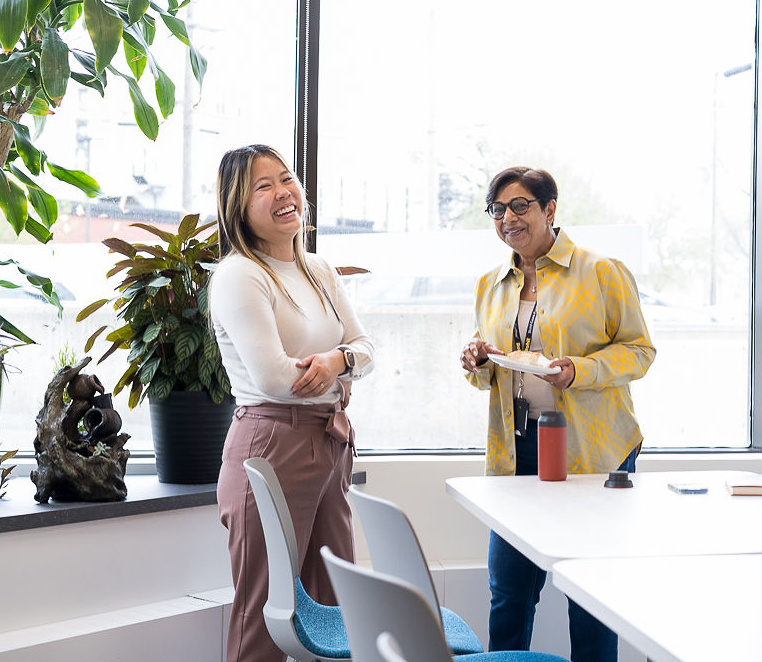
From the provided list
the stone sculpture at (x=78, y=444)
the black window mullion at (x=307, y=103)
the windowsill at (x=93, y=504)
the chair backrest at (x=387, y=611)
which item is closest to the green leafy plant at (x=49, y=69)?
the stone sculpture at (x=78, y=444)

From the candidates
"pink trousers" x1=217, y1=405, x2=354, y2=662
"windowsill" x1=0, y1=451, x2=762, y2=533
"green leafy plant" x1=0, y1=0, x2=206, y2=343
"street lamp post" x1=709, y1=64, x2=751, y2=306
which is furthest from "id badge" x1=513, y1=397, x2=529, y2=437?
"street lamp post" x1=709, y1=64, x2=751, y2=306

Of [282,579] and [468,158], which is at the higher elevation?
[468,158]

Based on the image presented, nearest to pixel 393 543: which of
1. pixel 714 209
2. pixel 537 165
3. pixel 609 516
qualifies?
pixel 609 516

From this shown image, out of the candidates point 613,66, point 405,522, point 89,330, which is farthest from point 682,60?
point 405,522

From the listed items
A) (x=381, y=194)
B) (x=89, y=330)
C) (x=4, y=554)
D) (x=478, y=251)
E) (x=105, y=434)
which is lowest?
(x=4, y=554)

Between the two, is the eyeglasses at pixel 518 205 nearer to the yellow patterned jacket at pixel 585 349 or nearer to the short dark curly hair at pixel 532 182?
the short dark curly hair at pixel 532 182

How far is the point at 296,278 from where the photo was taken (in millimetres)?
2318

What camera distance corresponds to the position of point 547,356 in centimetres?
249

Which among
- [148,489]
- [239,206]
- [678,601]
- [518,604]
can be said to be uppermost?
[239,206]

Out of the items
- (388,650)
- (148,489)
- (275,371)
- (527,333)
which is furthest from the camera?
(148,489)

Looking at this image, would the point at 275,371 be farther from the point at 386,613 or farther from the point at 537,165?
the point at 537,165

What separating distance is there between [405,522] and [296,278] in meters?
0.99

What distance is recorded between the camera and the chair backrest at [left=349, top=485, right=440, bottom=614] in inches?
59.4

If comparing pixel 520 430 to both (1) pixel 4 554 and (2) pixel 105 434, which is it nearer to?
(2) pixel 105 434
